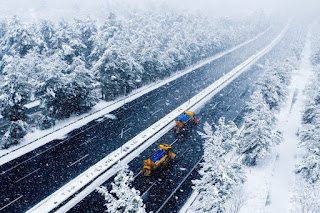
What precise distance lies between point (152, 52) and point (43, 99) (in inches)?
934

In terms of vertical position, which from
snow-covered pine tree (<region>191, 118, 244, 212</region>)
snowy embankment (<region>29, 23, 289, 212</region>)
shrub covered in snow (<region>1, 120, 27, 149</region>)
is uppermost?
snow-covered pine tree (<region>191, 118, 244, 212</region>)

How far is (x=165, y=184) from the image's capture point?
2114cm

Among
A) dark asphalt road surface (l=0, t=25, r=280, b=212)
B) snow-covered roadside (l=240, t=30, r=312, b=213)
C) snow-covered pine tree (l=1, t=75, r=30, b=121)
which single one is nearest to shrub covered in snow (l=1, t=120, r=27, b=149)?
snow-covered pine tree (l=1, t=75, r=30, b=121)

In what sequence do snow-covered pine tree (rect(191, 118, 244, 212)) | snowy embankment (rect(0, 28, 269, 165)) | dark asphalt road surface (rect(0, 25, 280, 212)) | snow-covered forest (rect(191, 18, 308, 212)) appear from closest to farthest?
snow-covered pine tree (rect(191, 118, 244, 212)), snow-covered forest (rect(191, 18, 308, 212)), dark asphalt road surface (rect(0, 25, 280, 212)), snowy embankment (rect(0, 28, 269, 165))

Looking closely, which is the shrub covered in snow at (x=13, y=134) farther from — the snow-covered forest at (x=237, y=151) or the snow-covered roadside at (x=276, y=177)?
the snow-covered roadside at (x=276, y=177)

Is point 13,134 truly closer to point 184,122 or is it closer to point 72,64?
point 72,64

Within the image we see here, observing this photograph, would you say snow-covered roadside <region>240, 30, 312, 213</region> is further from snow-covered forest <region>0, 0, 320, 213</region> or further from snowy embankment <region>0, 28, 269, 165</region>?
snowy embankment <region>0, 28, 269, 165</region>

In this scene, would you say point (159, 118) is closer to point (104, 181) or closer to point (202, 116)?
point (202, 116)

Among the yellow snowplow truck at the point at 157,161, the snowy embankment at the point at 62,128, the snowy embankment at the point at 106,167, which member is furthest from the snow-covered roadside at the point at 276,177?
the snowy embankment at the point at 62,128

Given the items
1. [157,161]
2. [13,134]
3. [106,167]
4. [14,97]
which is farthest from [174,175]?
[14,97]

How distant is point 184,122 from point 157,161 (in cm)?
956

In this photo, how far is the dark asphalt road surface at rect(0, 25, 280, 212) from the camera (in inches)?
753

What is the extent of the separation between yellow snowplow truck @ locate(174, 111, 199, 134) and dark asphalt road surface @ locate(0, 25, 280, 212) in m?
1.36

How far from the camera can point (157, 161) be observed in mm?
21391
